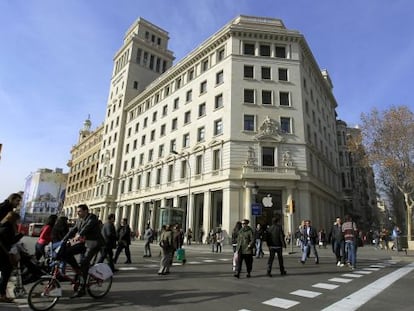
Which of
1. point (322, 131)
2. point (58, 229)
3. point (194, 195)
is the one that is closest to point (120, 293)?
point (58, 229)

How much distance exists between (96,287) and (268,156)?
88.7ft

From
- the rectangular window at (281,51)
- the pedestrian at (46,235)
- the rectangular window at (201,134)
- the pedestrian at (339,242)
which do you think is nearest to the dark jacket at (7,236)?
the pedestrian at (46,235)

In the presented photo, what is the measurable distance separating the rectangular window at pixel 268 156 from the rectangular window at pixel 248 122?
256 cm

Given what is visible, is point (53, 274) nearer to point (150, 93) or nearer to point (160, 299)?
point (160, 299)

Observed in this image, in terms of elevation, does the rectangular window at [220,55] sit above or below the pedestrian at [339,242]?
above

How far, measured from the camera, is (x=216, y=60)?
3778 cm

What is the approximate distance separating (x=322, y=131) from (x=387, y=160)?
13.5 m

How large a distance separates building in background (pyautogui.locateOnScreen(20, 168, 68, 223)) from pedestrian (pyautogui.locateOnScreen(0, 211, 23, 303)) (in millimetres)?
91277

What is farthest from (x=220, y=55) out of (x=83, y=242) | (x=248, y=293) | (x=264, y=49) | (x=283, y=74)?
(x=83, y=242)

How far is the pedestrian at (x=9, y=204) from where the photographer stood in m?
6.44

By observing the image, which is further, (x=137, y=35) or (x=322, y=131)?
(x=137, y=35)

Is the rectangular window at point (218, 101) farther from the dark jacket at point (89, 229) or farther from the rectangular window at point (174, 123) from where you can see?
the dark jacket at point (89, 229)

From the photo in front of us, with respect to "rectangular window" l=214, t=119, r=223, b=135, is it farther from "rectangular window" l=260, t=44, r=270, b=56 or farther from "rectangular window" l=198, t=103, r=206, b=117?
"rectangular window" l=260, t=44, r=270, b=56

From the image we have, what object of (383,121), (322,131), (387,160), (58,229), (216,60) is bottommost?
(58,229)
